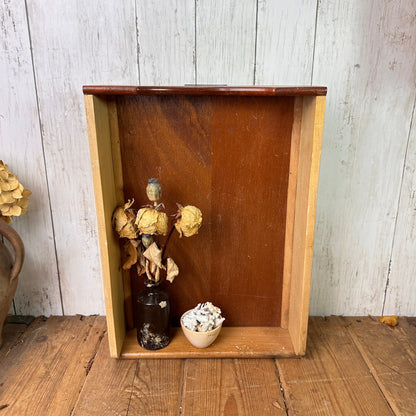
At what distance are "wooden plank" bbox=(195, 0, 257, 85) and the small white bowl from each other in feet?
2.03

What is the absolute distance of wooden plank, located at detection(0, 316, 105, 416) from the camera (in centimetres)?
82

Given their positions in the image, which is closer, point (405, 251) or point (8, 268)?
point (8, 268)

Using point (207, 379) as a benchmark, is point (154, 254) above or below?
above

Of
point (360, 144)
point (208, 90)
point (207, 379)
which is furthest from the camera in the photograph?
point (360, 144)

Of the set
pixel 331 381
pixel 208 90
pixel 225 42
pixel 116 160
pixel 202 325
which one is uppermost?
pixel 225 42

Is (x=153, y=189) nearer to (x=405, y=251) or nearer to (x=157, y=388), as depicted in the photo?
(x=157, y=388)

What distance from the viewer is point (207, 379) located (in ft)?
2.89

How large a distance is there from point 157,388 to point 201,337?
0.15 metres

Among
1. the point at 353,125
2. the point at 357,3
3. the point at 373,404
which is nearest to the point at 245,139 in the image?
the point at 353,125

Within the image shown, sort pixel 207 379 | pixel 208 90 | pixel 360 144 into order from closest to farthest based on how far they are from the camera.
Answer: pixel 208 90
pixel 207 379
pixel 360 144

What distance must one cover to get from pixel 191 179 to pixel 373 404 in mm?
645

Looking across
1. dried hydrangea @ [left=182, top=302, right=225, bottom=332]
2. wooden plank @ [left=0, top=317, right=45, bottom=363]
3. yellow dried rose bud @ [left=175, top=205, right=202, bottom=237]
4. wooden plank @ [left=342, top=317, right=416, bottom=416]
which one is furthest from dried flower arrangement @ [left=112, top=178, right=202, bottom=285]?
wooden plank @ [left=342, top=317, right=416, bottom=416]

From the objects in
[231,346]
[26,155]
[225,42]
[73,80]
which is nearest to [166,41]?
[225,42]

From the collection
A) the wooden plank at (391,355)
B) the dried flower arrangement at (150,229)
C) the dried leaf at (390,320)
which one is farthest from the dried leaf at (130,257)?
the dried leaf at (390,320)
